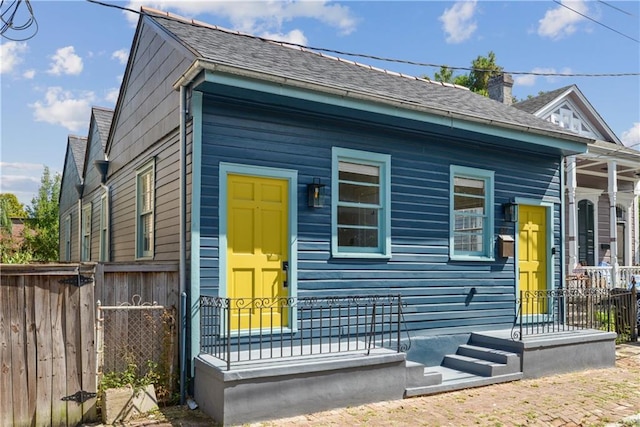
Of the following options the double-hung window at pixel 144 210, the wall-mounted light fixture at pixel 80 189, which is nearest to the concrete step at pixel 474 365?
the double-hung window at pixel 144 210

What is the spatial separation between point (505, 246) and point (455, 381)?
2.83 m

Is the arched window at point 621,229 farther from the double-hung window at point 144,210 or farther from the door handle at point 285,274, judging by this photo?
the double-hung window at point 144,210

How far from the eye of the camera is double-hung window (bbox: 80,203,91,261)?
45.9 feet

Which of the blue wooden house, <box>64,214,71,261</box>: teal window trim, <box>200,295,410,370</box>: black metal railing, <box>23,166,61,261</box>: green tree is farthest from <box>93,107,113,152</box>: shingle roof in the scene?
<box>23,166,61,261</box>: green tree

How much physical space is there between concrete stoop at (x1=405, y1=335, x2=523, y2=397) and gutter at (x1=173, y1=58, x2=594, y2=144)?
343 cm

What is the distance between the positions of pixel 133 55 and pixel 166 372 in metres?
6.09

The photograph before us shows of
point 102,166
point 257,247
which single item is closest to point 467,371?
point 257,247

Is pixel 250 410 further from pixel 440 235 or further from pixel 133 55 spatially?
pixel 133 55

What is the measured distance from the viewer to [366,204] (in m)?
7.55

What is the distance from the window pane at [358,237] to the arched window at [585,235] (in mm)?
12097

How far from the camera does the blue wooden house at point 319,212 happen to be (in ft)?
19.9

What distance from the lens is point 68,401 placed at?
5371 millimetres

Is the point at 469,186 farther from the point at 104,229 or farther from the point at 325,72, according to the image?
the point at 104,229

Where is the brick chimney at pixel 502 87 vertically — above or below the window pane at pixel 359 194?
above
